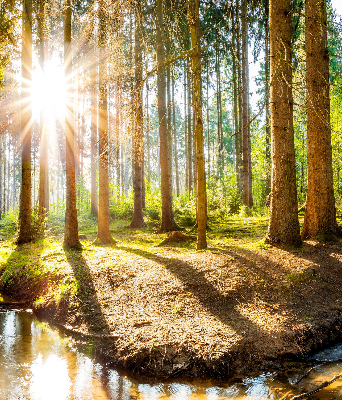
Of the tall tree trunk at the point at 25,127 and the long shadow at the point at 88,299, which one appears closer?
the long shadow at the point at 88,299

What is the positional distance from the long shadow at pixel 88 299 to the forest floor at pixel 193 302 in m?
0.02

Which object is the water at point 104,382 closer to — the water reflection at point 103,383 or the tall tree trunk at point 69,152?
the water reflection at point 103,383

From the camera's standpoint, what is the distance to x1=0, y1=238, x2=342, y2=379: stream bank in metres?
4.24

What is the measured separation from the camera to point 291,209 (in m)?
7.17

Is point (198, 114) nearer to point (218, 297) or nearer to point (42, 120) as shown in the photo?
point (218, 297)

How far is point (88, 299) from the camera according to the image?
19.7ft

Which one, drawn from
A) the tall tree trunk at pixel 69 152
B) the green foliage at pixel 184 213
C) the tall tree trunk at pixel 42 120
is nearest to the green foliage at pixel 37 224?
the tall tree trunk at pixel 42 120

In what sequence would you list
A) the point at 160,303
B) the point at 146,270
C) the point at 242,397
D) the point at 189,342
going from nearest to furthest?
the point at 242,397 < the point at 189,342 < the point at 160,303 < the point at 146,270

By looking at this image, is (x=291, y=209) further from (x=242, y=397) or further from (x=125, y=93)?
(x=125, y=93)

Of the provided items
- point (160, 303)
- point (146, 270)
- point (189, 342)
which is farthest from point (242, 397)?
point (146, 270)

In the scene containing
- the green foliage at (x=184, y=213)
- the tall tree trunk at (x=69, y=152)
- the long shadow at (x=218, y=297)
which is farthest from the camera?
the green foliage at (x=184, y=213)

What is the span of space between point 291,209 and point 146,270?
11.8ft

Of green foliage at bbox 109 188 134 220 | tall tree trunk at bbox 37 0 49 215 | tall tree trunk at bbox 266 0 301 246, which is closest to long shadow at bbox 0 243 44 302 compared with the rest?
tall tree trunk at bbox 37 0 49 215

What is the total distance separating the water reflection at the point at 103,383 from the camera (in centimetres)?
363
